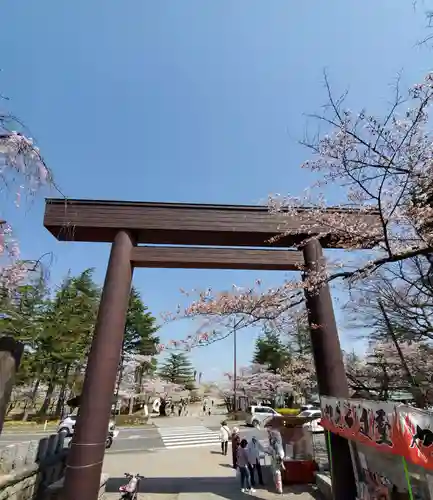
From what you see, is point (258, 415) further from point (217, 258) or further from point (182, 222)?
point (182, 222)

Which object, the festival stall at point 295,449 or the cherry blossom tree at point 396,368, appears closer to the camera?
the festival stall at point 295,449

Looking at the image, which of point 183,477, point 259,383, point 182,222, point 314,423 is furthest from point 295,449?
point 259,383

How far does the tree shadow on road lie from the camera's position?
23.6 ft

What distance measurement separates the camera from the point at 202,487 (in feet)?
25.7

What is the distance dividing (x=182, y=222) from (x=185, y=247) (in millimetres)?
558

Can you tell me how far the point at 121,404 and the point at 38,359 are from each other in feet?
45.7

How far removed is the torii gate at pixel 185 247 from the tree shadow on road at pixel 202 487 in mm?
3223

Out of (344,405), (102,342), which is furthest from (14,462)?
(344,405)

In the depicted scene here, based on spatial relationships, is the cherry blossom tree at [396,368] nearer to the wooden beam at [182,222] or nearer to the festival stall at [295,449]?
the festival stall at [295,449]

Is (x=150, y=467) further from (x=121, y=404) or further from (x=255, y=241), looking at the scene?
(x=121, y=404)

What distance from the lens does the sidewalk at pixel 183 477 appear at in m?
7.04

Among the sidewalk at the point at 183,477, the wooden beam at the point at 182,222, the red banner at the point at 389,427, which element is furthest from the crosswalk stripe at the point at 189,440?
the red banner at the point at 389,427

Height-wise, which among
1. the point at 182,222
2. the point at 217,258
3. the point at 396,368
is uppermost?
the point at 182,222

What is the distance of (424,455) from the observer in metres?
2.85
